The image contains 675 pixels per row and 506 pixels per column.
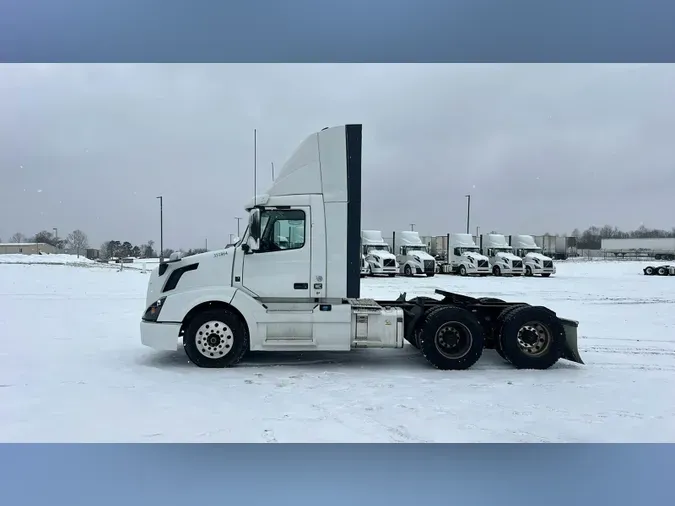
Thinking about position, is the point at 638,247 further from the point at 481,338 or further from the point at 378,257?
the point at 481,338

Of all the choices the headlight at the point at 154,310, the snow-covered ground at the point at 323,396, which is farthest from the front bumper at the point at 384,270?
the headlight at the point at 154,310

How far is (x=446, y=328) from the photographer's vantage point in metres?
8.06

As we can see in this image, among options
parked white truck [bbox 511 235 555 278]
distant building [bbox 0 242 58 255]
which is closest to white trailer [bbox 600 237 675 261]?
parked white truck [bbox 511 235 555 278]

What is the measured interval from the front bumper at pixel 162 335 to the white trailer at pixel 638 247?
2422 inches

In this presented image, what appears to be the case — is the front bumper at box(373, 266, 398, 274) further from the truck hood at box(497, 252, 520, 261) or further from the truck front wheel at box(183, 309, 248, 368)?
the truck front wheel at box(183, 309, 248, 368)

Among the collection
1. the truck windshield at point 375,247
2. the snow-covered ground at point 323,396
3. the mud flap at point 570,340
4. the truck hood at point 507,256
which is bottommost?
the snow-covered ground at point 323,396

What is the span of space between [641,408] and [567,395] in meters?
0.88

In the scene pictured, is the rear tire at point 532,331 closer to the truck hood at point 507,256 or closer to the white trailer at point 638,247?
Answer: the truck hood at point 507,256

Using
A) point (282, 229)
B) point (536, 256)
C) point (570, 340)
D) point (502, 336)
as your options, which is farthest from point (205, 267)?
point (536, 256)

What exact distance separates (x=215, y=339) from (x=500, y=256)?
3304 centimetres

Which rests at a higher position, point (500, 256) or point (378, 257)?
point (500, 256)

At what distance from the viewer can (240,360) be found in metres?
8.14

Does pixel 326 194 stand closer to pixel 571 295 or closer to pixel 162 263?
pixel 162 263

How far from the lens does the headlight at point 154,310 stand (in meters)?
7.93
